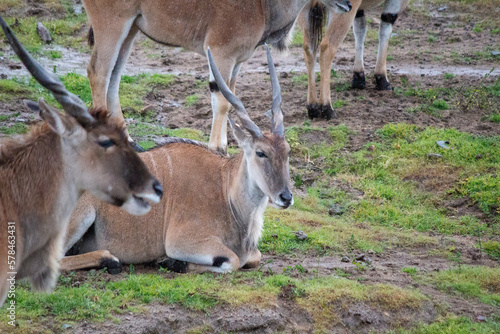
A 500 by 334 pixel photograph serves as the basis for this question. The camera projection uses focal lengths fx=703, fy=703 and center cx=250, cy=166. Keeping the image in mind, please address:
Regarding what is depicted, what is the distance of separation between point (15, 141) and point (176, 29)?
3221 mm

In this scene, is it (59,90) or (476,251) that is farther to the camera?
(476,251)

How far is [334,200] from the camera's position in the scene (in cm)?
618

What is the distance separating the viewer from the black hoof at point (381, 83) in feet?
28.2

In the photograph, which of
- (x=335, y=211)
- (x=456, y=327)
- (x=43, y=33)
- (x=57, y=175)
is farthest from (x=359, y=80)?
(x=57, y=175)

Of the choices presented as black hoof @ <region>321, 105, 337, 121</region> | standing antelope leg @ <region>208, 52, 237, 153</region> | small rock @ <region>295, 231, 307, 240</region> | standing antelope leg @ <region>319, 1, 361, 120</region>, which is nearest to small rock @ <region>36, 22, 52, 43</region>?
standing antelope leg @ <region>319, 1, 361, 120</region>

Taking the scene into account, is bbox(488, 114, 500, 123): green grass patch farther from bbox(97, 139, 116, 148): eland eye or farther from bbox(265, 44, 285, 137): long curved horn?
bbox(97, 139, 116, 148): eland eye

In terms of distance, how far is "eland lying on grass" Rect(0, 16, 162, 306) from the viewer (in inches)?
117

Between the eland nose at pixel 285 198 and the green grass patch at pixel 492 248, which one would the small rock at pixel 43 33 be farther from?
the green grass patch at pixel 492 248

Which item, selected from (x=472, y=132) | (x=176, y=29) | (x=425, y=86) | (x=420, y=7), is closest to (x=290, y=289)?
(x=176, y=29)

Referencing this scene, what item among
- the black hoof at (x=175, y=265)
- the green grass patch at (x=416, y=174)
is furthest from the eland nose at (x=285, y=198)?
the green grass patch at (x=416, y=174)

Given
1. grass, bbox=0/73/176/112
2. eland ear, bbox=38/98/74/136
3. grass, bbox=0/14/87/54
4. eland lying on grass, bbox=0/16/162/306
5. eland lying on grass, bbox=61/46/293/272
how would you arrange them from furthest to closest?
grass, bbox=0/14/87/54
grass, bbox=0/73/176/112
eland lying on grass, bbox=61/46/293/272
eland lying on grass, bbox=0/16/162/306
eland ear, bbox=38/98/74/136

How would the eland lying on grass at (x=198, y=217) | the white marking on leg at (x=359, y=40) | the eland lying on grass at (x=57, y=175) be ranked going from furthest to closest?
the white marking on leg at (x=359, y=40) < the eland lying on grass at (x=198, y=217) < the eland lying on grass at (x=57, y=175)

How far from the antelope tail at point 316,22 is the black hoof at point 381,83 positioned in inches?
47.7

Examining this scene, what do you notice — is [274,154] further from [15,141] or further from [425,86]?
[425,86]
